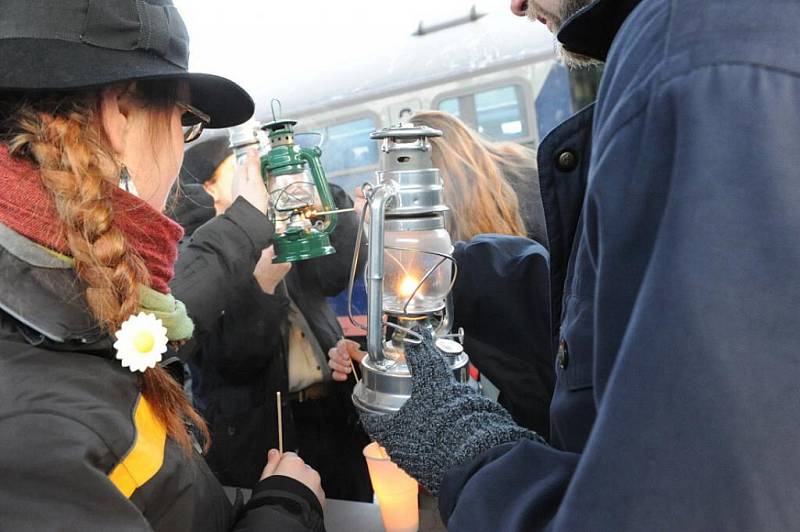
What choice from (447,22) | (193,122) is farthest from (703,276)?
(447,22)

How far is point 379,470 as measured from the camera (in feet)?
4.36

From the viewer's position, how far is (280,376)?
271 centimetres

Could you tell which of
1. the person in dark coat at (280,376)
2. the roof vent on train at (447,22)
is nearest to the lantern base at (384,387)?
the person in dark coat at (280,376)

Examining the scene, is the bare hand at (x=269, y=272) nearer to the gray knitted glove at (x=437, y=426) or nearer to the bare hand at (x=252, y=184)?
the bare hand at (x=252, y=184)

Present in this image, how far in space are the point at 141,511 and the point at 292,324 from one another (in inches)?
70.4

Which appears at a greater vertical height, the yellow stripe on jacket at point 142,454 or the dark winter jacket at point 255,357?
the yellow stripe on jacket at point 142,454

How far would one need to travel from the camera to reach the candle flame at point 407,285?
58.5 inches

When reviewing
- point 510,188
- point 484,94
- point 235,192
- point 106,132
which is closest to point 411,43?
point 484,94

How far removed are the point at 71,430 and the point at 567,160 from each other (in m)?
0.86

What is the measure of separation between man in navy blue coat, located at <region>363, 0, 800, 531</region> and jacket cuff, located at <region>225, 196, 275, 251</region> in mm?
1621

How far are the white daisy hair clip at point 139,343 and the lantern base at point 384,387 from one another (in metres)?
0.44

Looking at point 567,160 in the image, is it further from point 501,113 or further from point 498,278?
point 501,113

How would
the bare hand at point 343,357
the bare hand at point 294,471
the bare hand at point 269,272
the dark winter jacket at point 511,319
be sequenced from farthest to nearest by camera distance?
the bare hand at point 269,272 → the bare hand at point 343,357 → the dark winter jacket at point 511,319 → the bare hand at point 294,471

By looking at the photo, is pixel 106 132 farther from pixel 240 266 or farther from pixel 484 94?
pixel 484 94
